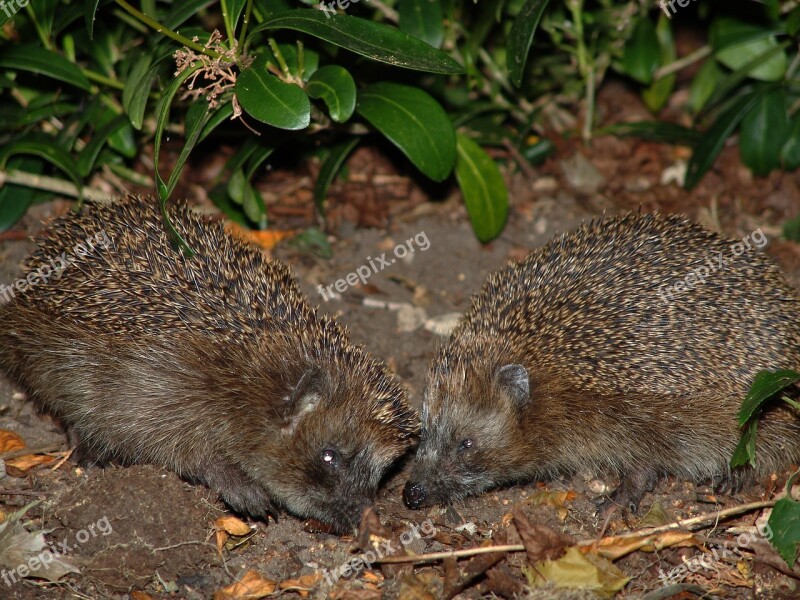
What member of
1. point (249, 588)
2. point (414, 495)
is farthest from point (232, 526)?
point (414, 495)

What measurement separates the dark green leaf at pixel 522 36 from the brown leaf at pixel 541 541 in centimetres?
359

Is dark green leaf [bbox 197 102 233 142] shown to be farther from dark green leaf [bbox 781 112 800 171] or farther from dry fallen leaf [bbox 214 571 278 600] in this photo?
dark green leaf [bbox 781 112 800 171]

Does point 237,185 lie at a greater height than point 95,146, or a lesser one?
lesser

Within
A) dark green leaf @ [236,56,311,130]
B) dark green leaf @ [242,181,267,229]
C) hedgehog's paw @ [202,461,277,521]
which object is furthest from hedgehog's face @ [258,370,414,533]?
dark green leaf @ [242,181,267,229]

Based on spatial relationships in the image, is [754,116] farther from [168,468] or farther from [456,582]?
[168,468]

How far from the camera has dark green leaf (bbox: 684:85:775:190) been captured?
8.44 meters

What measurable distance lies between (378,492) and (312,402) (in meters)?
0.98

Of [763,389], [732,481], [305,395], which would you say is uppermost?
[763,389]

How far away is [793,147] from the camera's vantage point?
8898 mm

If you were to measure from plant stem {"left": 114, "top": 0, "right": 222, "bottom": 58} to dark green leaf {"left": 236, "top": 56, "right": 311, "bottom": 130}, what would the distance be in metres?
0.33

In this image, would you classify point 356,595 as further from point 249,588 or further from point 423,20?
point 423,20

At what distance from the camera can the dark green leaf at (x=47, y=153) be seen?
746 centimetres

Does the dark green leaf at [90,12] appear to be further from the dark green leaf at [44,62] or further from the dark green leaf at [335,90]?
the dark green leaf at [335,90]

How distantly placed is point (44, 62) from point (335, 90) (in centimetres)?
272
